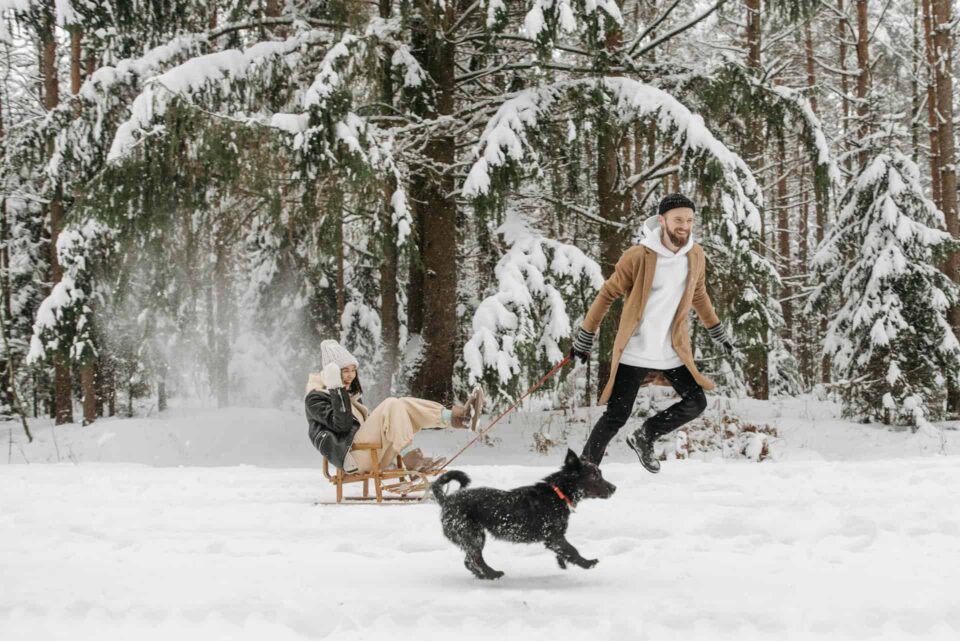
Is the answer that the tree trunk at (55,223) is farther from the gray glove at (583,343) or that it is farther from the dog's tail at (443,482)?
the dog's tail at (443,482)

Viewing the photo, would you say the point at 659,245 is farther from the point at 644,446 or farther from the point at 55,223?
the point at 55,223

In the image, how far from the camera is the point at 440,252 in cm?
1007

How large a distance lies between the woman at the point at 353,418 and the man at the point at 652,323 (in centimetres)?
102

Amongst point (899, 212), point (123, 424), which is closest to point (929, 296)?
point (899, 212)

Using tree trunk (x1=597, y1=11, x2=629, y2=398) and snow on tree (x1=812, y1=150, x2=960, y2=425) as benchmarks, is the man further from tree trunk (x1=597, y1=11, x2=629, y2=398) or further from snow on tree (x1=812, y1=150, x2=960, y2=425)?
snow on tree (x1=812, y1=150, x2=960, y2=425)

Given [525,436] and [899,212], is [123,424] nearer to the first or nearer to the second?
[525,436]

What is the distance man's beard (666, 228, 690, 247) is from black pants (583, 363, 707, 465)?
838 mm

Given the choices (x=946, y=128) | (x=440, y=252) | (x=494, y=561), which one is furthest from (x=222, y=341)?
(x=946, y=128)

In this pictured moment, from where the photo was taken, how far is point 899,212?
1094cm

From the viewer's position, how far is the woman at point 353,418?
18.6 feet

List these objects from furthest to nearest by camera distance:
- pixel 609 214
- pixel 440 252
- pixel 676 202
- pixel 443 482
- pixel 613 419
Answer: pixel 609 214, pixel 440 252, pixel 613 419, pixel 676 202, pixel 443 482

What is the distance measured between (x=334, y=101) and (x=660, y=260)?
4.45 m

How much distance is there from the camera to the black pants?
5051mm

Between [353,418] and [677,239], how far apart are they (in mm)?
2801
